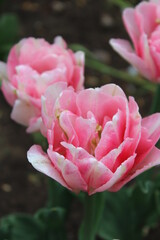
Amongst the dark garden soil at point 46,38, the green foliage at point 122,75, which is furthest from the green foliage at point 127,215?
the green foliage at point 122,75

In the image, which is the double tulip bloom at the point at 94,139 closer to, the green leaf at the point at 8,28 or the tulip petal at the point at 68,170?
the tulip petal at the point at 68,170

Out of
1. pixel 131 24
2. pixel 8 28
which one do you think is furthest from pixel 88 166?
pixel 8 28

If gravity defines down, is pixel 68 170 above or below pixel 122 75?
above

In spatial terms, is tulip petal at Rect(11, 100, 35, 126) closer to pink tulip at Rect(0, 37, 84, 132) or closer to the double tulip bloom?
pink tulip at Rect(0, 37, 84, 132)

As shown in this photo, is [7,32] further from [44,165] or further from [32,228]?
[44,165]

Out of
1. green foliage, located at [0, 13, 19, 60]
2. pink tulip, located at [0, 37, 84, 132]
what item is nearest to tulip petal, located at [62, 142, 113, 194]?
pink tulip, located at [0, 37, 84, 132]

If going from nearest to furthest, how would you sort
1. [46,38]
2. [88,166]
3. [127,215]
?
[88,166]
[127,215]
[46,38]

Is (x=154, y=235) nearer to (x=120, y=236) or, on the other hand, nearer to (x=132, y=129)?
(x=120, y=236)
